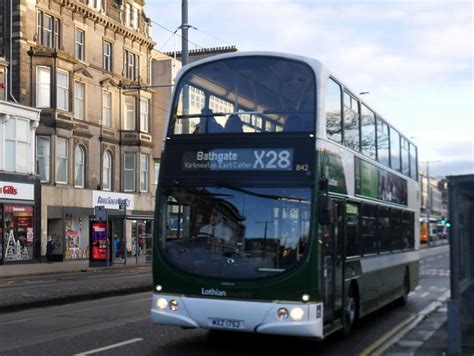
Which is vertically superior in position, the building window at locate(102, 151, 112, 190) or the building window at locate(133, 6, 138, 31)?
the building window at locate(133, 6, 138, 31)

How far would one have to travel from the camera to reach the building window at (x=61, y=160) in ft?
122

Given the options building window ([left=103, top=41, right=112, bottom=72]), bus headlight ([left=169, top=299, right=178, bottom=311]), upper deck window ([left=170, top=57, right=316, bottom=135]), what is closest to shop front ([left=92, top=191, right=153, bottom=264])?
building window ([left=103, top=41, right=112, bottom=72])

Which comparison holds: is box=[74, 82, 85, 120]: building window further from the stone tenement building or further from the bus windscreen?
the bus windscreen

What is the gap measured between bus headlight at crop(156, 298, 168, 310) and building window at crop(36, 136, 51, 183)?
2910cm

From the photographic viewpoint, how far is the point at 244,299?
828 cm

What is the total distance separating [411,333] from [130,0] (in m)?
38.6

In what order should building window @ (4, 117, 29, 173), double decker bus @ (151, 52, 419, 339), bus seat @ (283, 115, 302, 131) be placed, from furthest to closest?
building window @ (4, 117, 29, 173)
bus seat @ (283, 115, 302, 131)
double decker bus @ (151, 52, 419, 339)

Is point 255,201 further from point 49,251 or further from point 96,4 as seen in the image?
point 96,4

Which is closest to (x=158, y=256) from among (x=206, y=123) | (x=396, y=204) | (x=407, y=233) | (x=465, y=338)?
(x=206, y=123)

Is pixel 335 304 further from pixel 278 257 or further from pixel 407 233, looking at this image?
pixel 407 233

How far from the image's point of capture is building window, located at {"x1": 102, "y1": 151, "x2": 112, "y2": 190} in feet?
137

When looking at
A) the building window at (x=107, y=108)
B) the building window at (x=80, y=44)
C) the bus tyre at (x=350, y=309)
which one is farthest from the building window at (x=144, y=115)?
the bus tyre at (x=350, y=309)

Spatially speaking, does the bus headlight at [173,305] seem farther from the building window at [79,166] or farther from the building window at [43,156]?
the building window at [79,166]

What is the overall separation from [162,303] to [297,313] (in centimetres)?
185
